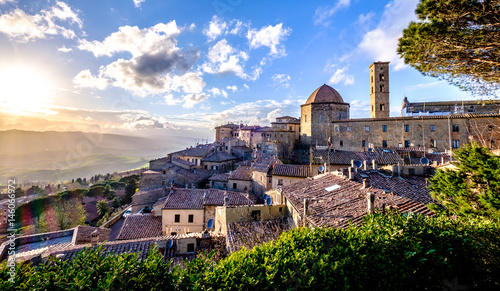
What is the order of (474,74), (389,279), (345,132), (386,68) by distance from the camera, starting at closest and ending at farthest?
1. (389,279)
2. (474,74)
3. (345,132)
4. (386,68)

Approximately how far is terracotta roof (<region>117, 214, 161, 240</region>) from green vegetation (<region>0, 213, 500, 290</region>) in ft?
52.8

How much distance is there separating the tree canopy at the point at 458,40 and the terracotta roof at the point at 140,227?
20.2 metres

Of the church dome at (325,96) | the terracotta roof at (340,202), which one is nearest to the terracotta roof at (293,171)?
the terracotta roof at (340,202)

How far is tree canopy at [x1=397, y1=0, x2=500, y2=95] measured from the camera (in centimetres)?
714

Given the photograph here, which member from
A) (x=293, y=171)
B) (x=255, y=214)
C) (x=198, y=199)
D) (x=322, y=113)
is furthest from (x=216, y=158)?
(x=255, y=214)

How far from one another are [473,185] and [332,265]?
615cm

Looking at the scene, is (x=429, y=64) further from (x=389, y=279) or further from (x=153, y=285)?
(x=153, y=285)

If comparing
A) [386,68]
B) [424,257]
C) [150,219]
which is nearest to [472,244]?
[424,257]

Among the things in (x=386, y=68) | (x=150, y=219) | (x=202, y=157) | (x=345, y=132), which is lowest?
(x=150, y=219)

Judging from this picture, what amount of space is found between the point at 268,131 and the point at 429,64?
40193mm

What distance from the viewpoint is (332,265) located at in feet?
10.4

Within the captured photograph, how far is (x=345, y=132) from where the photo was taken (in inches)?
1433

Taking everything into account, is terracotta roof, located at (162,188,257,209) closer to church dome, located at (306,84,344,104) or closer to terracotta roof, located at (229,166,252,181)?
terracotta roof, located at (229,166,252,181)

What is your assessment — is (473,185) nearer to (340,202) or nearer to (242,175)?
(340,202)
